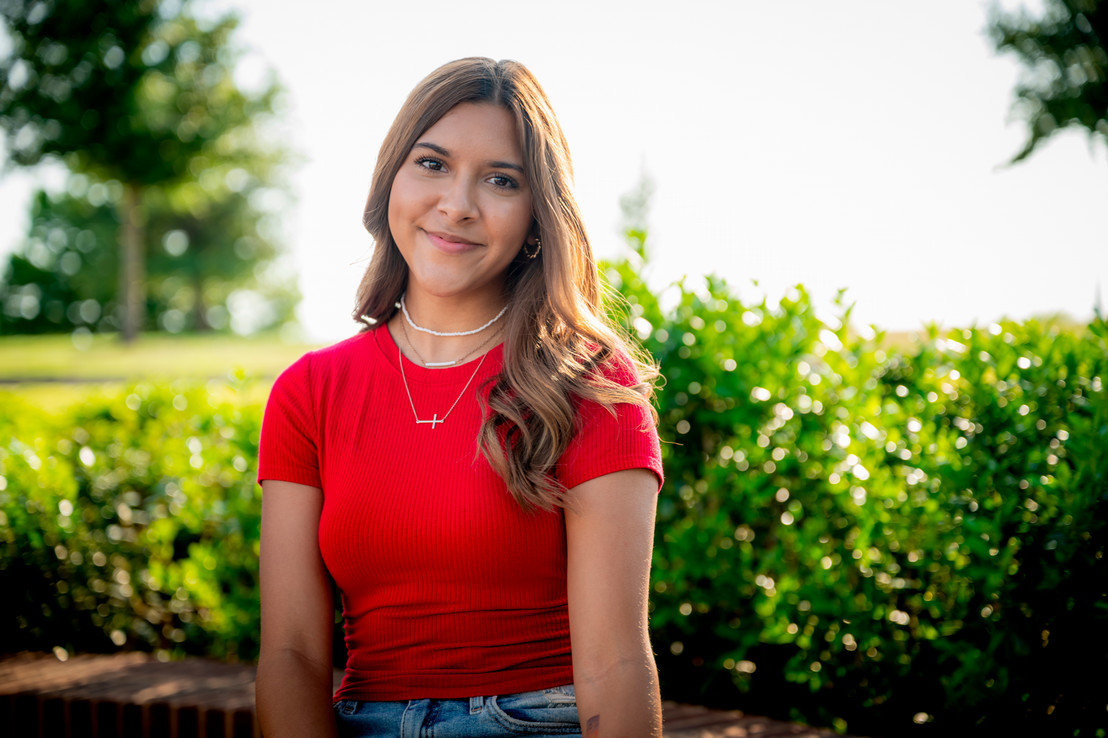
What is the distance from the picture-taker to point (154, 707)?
2.77 metres

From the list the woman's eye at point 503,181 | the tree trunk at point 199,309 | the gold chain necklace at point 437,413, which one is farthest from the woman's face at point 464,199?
the tree trunk at point 199,309

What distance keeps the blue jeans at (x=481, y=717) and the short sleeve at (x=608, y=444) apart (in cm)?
51

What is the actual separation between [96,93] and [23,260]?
26.4 meters

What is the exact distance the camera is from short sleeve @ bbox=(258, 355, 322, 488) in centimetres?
204

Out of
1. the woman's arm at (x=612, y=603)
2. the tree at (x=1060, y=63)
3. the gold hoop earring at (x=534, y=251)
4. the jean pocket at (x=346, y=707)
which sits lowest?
the jean pocket at (x=346, y=707)

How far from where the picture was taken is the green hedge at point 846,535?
2.45 m

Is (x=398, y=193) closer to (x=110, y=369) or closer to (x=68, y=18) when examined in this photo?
(x=110, y=369)

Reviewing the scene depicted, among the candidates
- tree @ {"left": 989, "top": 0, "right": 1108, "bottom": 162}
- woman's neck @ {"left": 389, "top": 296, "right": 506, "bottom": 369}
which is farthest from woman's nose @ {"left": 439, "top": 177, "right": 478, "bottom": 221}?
tree @ {"left": 989, "top": 0, "right": 1108, "bottom": 162}

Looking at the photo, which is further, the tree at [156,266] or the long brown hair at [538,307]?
the tree at [156,266]

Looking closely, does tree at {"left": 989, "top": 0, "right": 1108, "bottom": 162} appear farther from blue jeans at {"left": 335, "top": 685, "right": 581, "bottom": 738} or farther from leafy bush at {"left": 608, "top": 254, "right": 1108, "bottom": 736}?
blue jeans at {"left": 335, "top": 685, "right": 581, "bottom": 738}

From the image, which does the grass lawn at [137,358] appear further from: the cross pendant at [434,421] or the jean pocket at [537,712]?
the jean pocket at [537,712]

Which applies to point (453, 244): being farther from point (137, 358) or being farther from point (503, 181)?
point (137, 358)

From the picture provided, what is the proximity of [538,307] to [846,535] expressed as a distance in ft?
5.14

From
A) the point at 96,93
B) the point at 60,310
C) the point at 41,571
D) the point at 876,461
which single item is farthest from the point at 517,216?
the point at 60,310
